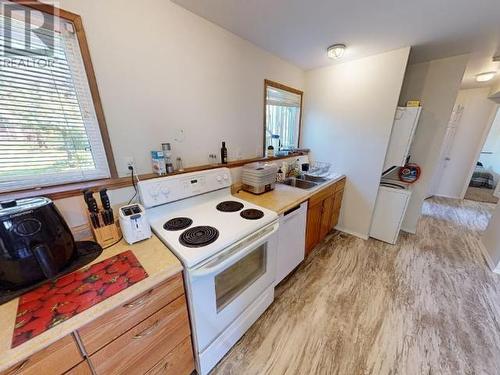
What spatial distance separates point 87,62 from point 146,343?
5.04ft

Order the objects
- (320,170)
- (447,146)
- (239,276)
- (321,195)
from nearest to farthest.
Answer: (239,276)
(321,195)
(320,170)
(447,146)

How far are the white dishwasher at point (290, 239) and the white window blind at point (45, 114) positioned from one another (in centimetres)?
146

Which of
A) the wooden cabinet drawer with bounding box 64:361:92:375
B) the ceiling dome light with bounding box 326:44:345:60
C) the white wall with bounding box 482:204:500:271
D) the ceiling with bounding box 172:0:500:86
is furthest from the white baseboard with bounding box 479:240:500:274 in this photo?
the wooden cabinet drawer with bounding box 64:361:92:375

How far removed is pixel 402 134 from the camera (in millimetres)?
2148

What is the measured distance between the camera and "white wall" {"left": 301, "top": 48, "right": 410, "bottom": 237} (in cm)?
208

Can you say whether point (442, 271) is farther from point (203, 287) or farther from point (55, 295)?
point (55, 295)

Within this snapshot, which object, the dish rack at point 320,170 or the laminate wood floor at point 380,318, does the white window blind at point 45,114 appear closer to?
the laminate wood floor at point 380,318

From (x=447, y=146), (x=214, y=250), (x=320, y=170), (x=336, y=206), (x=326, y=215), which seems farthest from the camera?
(x=447, y=146)

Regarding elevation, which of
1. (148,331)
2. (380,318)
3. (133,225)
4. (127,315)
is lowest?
(380,318)

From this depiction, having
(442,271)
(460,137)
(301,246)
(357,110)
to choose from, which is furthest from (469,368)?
(460,137)

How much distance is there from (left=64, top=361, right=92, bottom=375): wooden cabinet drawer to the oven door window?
1.92 feet

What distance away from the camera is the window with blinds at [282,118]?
235cm

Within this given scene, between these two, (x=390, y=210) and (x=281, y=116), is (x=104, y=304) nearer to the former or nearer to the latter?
(x=281, y=116)

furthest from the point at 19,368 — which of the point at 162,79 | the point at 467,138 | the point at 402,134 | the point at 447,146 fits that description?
the point at 467,138
